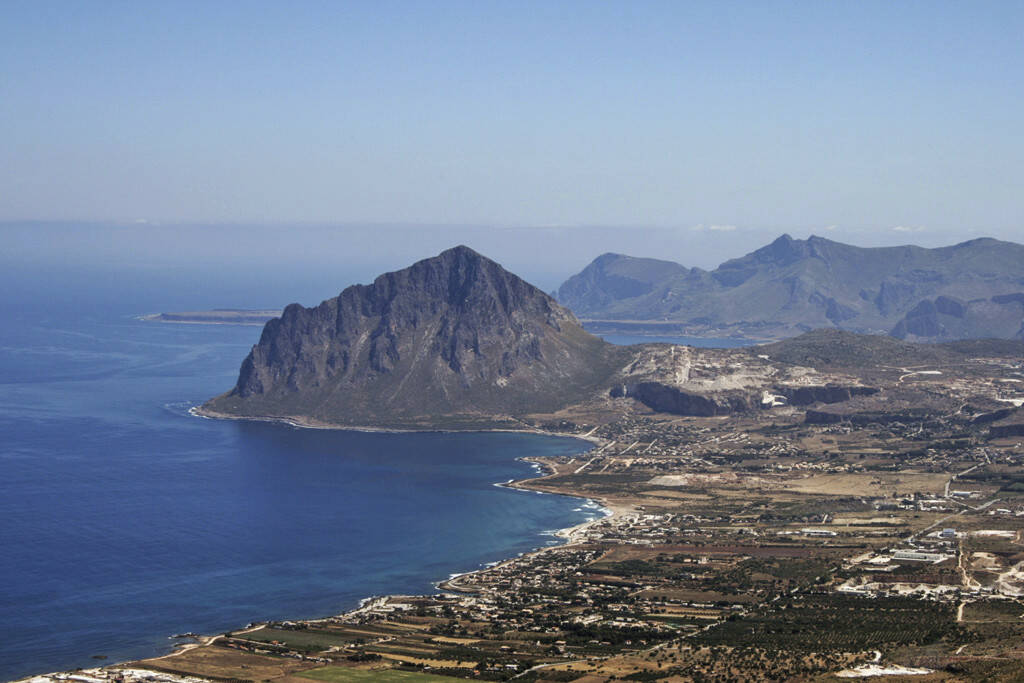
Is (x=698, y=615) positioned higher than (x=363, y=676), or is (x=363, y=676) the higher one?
(x=363, y=676)

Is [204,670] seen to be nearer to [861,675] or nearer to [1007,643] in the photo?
[861,675]

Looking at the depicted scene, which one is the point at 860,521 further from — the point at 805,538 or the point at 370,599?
the point at 370,599

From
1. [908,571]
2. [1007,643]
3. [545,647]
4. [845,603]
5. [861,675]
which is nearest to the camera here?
[861,675]

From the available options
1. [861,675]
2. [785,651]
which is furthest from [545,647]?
[861,675]

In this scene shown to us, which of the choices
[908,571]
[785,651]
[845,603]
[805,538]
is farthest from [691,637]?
[805,538]

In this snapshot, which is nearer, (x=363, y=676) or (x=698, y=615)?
(x=363, y=676)

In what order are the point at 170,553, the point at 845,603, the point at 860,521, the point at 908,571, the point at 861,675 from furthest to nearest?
the point at 860,521 → the point at 170,553 → the point at 908,571 → the point at 845,603 → the point at 861,675

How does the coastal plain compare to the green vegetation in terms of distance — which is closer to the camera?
the green vegetation

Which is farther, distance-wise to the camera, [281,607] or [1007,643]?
[281,607]

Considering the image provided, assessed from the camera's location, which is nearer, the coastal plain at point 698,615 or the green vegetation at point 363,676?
the green vegetation at point 363,676
